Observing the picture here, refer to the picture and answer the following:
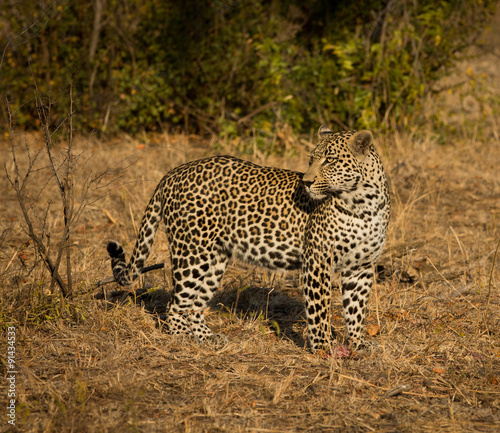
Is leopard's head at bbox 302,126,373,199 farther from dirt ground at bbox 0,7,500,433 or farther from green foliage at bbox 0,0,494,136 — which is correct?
green foliage at bbox 0,0,494,136

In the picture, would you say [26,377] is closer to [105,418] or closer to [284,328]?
[105,418]

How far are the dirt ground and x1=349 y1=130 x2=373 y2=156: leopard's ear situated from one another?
1242mm

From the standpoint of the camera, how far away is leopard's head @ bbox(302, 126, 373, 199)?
17.3 ft

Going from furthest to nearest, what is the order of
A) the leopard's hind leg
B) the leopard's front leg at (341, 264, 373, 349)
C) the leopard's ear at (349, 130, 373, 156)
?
the leopard's hind leg
the leopard's front leg at (341, 264, 373, 349)
the leopard's ear at (349, 130, 373, 156)

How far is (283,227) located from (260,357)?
3.67 feet

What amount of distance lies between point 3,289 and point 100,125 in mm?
7558

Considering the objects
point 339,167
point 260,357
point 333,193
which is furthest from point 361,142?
point 260,357

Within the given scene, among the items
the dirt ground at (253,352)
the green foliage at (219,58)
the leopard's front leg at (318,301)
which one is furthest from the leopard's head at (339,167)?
the green foliage at (219,58)

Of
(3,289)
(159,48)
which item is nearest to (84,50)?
(159,48)

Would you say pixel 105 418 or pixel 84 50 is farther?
pixel 84 50

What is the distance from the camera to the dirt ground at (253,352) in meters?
4.26

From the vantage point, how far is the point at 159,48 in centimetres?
1323

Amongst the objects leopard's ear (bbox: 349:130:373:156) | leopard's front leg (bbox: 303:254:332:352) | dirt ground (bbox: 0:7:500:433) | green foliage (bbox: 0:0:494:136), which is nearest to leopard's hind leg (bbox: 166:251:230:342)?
dirt ground (bbox: 0:7:500:433)

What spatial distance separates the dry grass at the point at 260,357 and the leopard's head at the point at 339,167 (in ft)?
3.45
